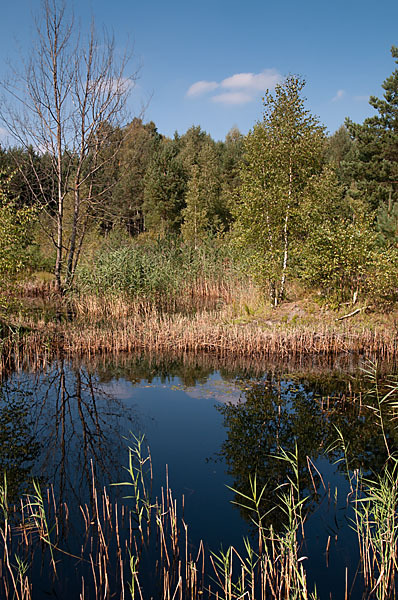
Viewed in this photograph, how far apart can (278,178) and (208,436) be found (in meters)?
9.95

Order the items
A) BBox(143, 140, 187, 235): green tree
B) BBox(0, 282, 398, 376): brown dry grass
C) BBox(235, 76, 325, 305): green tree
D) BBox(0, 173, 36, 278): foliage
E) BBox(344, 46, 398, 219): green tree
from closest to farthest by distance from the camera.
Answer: BBox(0, 173, 36, 278): foliage → BBox(0, 282, 398, 376): brown dry grass → BBox(235, 76, 325, 305): green tree → BBox(344, 46, 398, 219): green tree → BBox(143, 140, 187, 235): green tree

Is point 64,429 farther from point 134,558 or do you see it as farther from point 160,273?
point 160,273

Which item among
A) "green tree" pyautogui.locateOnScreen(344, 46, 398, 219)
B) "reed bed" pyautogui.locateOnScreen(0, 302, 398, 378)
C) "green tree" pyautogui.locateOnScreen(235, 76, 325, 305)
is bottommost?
"reed bed" pyautogui.locateOnScreen(0, 302, 398, 378)

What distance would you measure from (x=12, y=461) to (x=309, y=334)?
25.7 feet

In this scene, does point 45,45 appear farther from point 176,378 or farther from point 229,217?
point 229,217

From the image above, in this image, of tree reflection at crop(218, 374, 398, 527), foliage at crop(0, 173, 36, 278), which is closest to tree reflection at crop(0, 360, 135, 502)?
tree reflection at crop(218, 374, 398, 527)

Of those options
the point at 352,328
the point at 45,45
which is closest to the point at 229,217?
the point at 45,45

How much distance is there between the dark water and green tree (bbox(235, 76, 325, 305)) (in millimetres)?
5329

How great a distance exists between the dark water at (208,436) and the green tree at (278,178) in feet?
17.5

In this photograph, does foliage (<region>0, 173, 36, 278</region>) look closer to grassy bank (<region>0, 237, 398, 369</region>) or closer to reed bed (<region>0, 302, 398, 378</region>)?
grassy bank (<region>0, 237, 398, 369</region>)

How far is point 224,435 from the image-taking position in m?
6.89

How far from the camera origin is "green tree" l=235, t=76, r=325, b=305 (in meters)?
14.3

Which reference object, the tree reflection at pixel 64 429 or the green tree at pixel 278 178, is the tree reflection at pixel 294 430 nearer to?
the tree reflection at pixel 64 429

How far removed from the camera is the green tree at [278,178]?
14.3 meters
